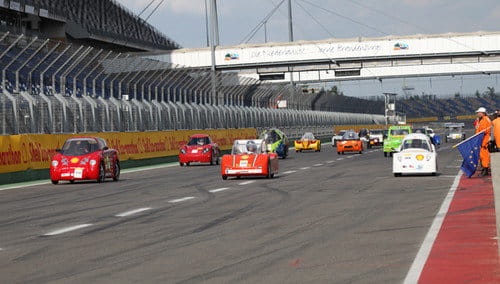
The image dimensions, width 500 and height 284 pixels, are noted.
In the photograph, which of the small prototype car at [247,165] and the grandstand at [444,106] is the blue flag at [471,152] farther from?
the grandstand at [444,106]

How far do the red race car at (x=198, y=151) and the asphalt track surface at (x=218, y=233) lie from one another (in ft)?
49.5

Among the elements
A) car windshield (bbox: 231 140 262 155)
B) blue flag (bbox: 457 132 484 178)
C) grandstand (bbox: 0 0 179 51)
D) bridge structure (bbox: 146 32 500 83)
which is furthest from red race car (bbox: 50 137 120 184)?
bridge structure (bbox: 146 32 500 83)

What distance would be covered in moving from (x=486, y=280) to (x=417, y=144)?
17769 mm

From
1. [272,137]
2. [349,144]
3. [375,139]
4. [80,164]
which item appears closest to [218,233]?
[80,164]

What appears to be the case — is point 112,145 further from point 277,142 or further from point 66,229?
point 66,229

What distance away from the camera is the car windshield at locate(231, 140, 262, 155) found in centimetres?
2556

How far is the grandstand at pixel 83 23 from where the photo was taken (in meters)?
64.6

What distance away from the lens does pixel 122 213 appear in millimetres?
14648

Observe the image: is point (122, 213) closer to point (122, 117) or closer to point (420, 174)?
point (420, 174)

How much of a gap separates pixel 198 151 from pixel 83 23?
4044 cm

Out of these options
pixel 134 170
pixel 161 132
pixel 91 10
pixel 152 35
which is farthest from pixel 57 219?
pixel 152 35

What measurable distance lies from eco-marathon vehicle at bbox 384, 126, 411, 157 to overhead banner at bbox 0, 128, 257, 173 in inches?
382

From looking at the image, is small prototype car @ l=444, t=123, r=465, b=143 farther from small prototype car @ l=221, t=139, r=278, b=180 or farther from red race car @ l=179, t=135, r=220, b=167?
small prototype car @ l=221, t=139, r=278, b=180

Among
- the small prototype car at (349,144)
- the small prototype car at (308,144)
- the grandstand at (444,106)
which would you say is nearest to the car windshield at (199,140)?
the small prototype car at (349,144)
